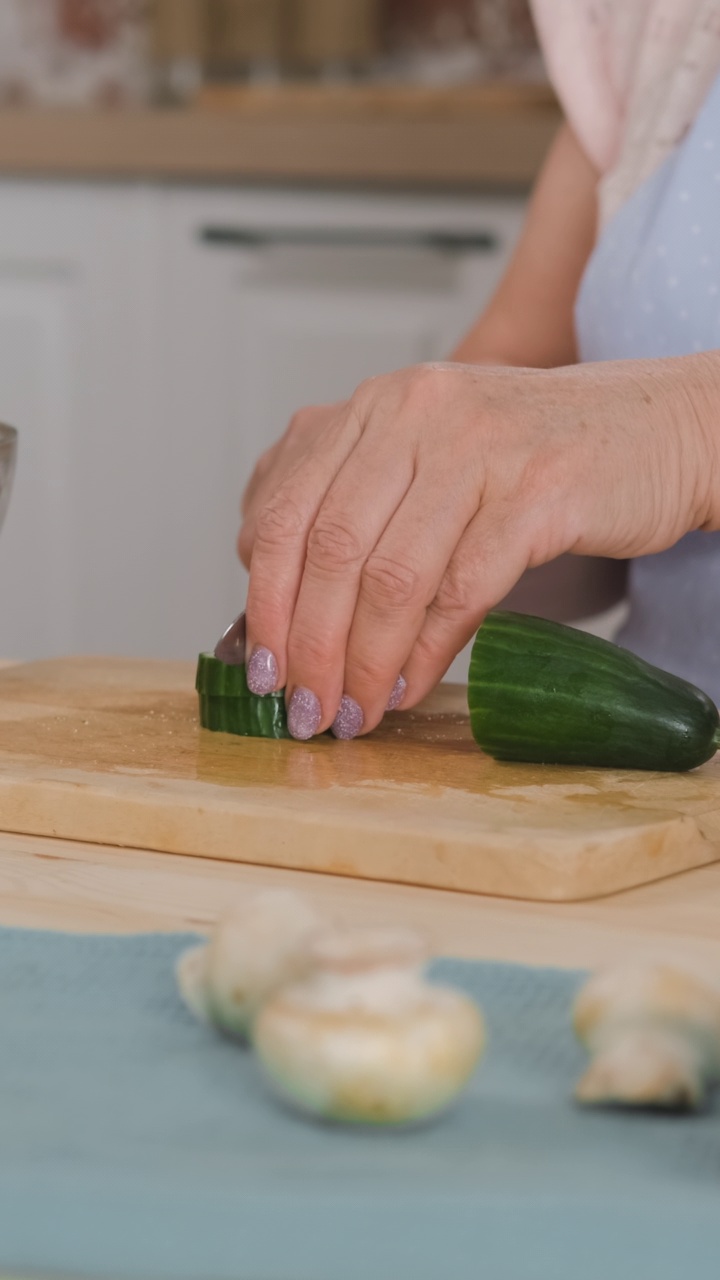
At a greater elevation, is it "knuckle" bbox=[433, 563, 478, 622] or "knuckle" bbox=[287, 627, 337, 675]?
"knuckle" bbox=[433, 563, 478, 622]

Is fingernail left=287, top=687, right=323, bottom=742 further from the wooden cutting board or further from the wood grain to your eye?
the wood grain

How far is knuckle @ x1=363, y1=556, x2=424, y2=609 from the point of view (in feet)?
3.10

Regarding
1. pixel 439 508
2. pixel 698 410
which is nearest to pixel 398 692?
pixel 439 508

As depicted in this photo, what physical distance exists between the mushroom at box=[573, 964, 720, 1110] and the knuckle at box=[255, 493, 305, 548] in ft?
1.79

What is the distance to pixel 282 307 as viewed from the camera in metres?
2.71

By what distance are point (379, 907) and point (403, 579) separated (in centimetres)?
30

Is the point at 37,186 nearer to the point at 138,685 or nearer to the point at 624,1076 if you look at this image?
the point at 138,685

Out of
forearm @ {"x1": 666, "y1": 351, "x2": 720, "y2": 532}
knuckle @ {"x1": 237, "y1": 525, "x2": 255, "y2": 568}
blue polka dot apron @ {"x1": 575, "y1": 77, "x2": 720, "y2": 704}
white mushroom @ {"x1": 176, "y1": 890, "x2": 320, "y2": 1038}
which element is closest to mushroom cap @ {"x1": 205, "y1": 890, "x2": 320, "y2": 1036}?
white mushroom @ {"x1": 176, "y1": 890, "x2": 320, "y2": 1038}

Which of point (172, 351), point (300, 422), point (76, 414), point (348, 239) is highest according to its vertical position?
point (300, 422)

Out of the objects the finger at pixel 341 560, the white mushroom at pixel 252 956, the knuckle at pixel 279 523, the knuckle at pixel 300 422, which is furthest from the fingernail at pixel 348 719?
the white mushroom at pixel 252 956

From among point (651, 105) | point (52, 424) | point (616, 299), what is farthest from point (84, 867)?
point (52, 424)

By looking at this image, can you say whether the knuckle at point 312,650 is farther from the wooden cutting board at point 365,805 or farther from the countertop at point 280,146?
the countertop at point 280,146

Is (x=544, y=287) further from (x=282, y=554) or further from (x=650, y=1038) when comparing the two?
(x=650, y=1038)

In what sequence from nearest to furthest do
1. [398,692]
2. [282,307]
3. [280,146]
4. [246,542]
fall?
[398,692] < [246,542] < [280,146] < [282,307]
